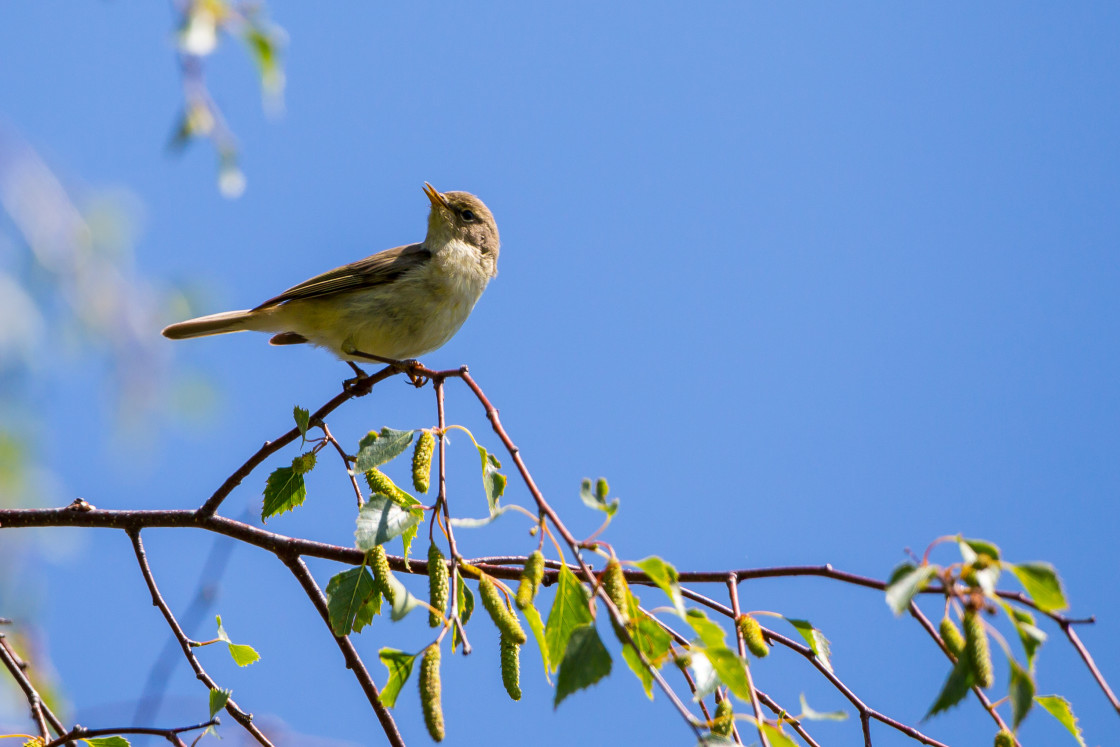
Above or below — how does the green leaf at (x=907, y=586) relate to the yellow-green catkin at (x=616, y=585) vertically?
below

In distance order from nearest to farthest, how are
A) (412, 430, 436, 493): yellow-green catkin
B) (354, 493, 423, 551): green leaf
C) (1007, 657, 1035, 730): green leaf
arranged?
(1007, 657, 1035, 730): green leaf, (354, 493, 423, 551): green leaf, (412, 430, 436, 493): yellow-green catkin

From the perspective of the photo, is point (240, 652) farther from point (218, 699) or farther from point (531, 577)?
point (531, 577)

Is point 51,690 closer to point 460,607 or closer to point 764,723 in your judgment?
point 460,607

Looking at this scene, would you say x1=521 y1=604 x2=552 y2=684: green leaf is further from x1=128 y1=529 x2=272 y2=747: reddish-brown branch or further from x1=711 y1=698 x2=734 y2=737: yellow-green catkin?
x1=128 y1=529 x2=272 y2=747: reddish-brown branch

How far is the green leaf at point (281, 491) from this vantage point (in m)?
2.87

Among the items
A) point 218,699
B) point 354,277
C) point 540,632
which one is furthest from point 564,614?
point 354,277

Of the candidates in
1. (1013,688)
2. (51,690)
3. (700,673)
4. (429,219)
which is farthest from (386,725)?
(429,219)

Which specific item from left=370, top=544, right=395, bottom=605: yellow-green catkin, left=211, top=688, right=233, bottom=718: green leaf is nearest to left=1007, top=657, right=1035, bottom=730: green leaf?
left=370, top=544, right=395, bottom=605: yellow-green catkin

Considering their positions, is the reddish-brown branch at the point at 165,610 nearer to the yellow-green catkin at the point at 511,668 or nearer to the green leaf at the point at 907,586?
the yellow-green catkin at the point at 511,668

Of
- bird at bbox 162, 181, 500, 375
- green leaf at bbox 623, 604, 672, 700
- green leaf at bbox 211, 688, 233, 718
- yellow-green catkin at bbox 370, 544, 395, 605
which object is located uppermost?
bird at bbox 162, 181, 500, 375

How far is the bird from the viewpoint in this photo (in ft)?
16.3

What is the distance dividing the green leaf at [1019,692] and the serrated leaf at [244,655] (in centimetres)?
216

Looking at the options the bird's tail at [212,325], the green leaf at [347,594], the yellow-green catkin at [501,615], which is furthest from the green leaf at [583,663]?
the bird's tail at [212,325]

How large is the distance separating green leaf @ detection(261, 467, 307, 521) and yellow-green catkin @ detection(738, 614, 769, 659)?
1472 millimetres
